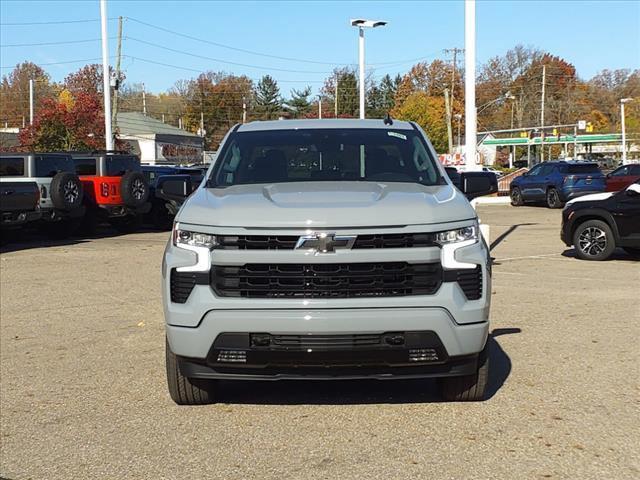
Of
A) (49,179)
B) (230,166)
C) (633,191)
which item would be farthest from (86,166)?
(230,166)

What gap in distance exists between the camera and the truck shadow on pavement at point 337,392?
5.21 metres

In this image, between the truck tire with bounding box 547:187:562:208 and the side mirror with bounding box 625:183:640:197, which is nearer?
the side mirror with bounding box 625:183:640:197

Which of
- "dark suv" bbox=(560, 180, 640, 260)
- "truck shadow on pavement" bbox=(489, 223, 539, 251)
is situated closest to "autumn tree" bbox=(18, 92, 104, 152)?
"truck shadow on pavement" bbox=(489, 223, 539, 251)

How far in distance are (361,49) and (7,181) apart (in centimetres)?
2023

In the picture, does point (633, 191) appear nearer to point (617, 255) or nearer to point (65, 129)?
point (617, 255)

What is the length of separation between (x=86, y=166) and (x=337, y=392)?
14701mm

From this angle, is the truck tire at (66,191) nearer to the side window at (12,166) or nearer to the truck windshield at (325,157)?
the side window at (12,166)

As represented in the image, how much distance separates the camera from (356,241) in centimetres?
427

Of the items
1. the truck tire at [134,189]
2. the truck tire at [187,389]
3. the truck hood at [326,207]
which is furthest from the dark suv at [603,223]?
the truck tire at [134,189]

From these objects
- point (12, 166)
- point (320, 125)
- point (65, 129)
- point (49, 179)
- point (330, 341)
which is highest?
point (65, 129)

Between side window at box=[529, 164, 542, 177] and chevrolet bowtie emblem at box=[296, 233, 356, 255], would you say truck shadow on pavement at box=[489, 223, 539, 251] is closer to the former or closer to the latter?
side window at box=[529, 164, 542, 177]

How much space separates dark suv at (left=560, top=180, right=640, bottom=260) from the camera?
40.4 ft

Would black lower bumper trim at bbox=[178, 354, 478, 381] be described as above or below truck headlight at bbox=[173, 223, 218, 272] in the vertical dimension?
below

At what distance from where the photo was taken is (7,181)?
15.3 metres
